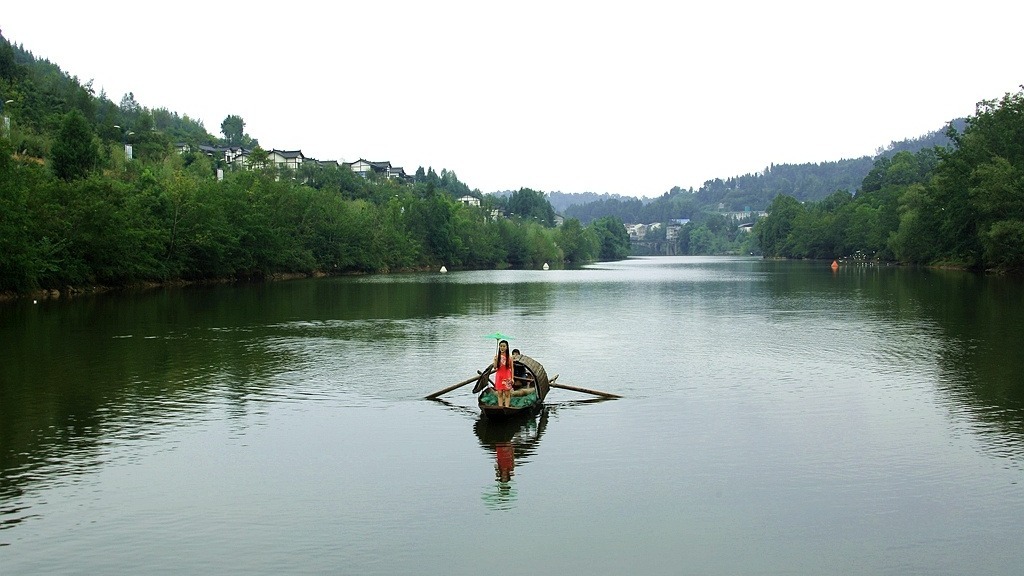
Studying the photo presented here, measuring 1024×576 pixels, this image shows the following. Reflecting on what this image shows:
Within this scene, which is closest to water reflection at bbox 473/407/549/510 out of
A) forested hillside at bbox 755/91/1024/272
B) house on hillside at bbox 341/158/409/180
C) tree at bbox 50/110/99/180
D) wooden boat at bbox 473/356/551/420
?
wooden boat at bbox 473/356/551/420

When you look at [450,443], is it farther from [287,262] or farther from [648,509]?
[287,262]

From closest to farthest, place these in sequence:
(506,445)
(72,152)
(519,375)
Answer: (506,445) → (519,375) → (72,152)

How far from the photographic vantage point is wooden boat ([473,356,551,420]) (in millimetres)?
19922

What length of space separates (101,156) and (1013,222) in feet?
251

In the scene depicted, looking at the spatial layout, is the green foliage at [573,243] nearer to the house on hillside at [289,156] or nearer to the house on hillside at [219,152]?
the house on hillside at [289,156]

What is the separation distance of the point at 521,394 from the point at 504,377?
0.57 m

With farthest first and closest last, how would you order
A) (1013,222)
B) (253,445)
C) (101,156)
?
(101,156) → (1013,222) → (253,445)

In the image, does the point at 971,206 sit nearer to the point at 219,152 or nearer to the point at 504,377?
the point at 504,377

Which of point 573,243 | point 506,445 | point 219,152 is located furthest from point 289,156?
point 506,445

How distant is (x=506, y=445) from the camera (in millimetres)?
18125

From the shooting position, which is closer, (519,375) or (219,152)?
(519,375)

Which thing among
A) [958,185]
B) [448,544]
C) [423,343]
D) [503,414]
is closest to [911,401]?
[503,414]

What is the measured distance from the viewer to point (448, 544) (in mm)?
12406

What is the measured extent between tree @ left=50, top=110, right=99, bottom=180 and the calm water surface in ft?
107
